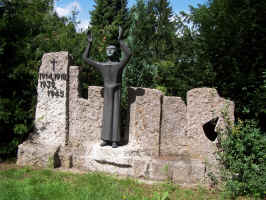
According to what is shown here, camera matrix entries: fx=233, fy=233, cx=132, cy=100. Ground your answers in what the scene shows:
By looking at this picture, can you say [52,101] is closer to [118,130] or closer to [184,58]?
[118,130]

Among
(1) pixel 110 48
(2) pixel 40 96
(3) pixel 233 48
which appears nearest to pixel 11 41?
(2) pixel 40 96

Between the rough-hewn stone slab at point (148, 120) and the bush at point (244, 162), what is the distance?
1.29 meters

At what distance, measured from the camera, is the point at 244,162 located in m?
4.05

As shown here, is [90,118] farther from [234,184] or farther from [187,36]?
[187,36]

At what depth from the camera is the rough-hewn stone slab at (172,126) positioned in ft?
16.0

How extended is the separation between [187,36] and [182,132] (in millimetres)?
3132

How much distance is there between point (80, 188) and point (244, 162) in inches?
111

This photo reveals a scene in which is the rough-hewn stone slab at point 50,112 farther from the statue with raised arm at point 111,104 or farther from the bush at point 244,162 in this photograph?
the bush at point 244,162

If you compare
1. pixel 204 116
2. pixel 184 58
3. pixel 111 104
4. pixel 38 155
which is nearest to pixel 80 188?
pixel 38 155

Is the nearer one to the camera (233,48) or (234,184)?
(234,184)

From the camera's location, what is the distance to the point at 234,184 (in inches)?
148

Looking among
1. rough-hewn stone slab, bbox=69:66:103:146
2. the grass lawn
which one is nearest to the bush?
the grass lawn

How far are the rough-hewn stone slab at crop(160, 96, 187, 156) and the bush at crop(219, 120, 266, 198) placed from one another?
940mm

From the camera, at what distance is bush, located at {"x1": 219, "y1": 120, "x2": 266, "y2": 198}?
12.4 feet
